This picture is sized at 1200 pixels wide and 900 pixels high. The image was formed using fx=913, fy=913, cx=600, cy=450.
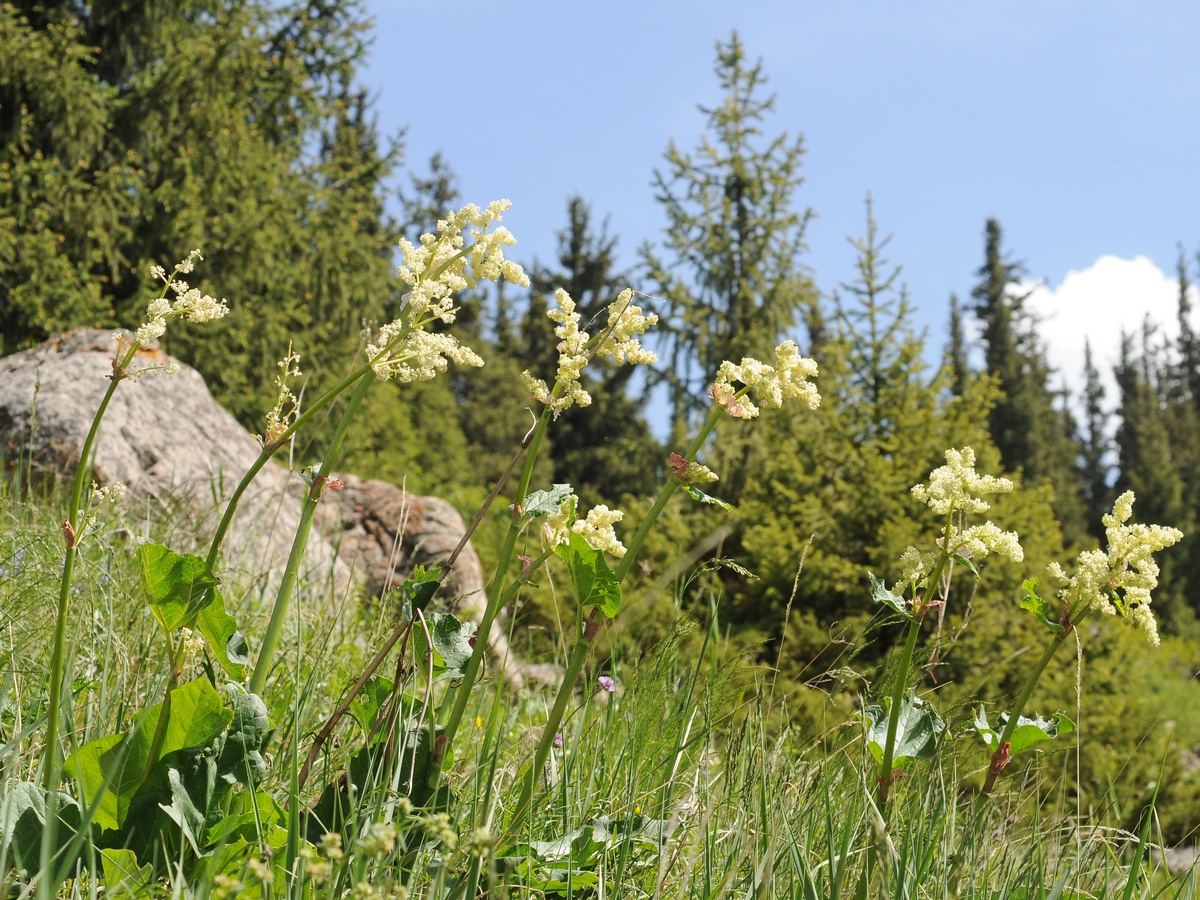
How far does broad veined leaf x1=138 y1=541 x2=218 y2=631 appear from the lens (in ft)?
4.08

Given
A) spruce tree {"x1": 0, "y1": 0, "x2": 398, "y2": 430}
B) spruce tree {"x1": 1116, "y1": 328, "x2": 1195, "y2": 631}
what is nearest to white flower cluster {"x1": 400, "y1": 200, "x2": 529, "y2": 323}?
spruce tree {"x1": 0, "y1": 0, "x2": 398, "y2": 430}

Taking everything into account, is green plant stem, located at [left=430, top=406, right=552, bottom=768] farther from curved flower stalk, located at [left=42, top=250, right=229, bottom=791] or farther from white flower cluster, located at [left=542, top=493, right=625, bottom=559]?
curved flower stalk, located at [left=42, top=250, right=229, bottom=791]

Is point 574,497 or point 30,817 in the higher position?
point 574,497

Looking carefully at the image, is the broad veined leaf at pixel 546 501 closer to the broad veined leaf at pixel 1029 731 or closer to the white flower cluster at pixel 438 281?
the white flower cluster at pixel 438 281

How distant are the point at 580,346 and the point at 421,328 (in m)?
0.26

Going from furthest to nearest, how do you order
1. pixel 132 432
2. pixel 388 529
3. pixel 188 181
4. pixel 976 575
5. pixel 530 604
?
pixel 188 181 → pixel 530 604 → pixel 388 529 → pixel 132 432 → pixel 976 575

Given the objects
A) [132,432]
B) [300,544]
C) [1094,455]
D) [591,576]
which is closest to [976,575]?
[591,576]

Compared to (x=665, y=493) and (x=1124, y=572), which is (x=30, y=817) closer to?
(x=665, y=493)

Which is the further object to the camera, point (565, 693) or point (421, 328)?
point (421, 328)

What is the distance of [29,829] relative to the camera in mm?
1251

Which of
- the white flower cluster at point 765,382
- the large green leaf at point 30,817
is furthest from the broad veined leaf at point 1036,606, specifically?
the large green leaf at point 30,817

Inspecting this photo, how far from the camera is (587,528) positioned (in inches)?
53.9

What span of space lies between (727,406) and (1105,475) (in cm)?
5034

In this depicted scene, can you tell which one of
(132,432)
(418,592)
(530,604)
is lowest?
(530,604)
